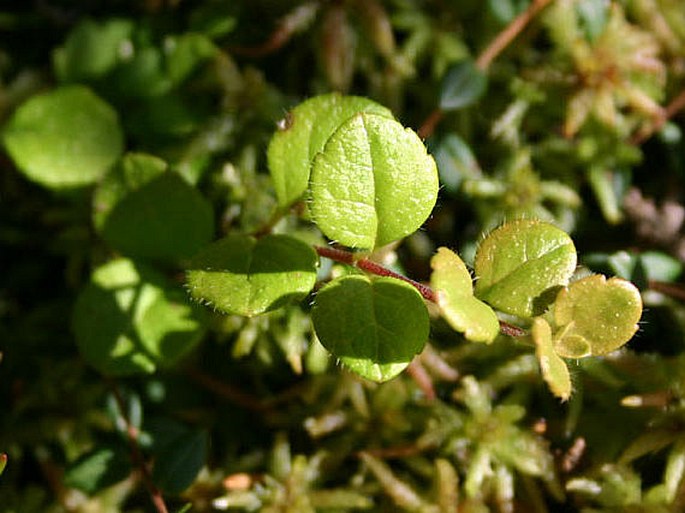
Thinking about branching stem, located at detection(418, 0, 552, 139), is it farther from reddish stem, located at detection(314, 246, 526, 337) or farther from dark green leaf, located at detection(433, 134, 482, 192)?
reddish stem, located at detection(314, 246, 526, 337)

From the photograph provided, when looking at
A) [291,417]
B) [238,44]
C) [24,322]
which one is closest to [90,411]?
[24,322]

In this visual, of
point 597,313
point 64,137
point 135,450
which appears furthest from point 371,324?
point 64,137

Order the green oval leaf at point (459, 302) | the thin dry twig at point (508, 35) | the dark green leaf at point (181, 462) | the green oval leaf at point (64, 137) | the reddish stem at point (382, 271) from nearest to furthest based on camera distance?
the green oval leaf at point (459, 302), the reddish stem at point (382, 271), the dark green leaf at point (181, 462), the green oval leaf at point (64, 137), the thin dry twig at point (508, 35)

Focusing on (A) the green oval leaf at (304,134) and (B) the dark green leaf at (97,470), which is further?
(B) the dark green leaf at (97,470)

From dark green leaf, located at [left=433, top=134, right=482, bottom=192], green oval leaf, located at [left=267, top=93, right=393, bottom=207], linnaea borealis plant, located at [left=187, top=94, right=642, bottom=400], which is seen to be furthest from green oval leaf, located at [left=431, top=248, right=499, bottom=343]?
dark green leaf, located at [left=433, top=134, right=482, bottom=192]

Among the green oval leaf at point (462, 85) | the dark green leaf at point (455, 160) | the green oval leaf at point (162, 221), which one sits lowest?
the dark green leaf at point (455, 160)

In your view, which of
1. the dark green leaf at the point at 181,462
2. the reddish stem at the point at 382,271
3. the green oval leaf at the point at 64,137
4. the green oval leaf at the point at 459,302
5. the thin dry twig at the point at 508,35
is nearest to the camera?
the green oval leaf at the point at 459,302

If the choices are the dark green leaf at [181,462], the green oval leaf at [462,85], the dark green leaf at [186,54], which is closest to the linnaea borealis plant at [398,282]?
the dark green leaf at [181,462]

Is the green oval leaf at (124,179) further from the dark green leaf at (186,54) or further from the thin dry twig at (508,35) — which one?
the thin dry twig at (508,35)
